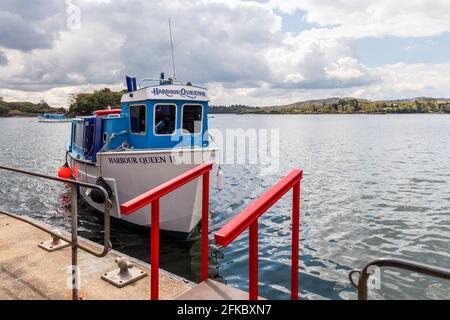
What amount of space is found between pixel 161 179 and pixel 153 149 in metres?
Result: 1.36

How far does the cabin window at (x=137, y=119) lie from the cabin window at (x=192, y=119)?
47.2 inches

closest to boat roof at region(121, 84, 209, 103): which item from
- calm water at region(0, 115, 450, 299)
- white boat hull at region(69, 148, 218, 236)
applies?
white boat hull at region(69, 148, 218, 236)

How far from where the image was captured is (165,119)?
10.8 meters

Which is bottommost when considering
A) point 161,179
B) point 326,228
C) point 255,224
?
point 326,228

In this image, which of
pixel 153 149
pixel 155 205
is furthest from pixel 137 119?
pixel 155 205

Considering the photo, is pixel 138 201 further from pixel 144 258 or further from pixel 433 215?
pixel 433 215

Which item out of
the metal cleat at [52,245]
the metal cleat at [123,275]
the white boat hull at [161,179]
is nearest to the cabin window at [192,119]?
the white boat hull at [161,179]

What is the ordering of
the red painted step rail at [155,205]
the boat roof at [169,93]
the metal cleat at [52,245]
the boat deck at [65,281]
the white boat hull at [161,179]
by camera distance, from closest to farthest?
the red painted step rail at [155,205], the boat deck at [65,281], the metal cleat at [52,245], the white boat hull at [161,179], the boat roof at [169,93]

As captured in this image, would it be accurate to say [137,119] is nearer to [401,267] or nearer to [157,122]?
[157,122]

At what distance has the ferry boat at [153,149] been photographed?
31.7ft

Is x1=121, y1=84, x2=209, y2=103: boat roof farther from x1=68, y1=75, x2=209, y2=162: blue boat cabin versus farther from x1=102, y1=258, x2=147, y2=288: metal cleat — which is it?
x1=102, y1=258, x2=147, y2=288: metal cleat

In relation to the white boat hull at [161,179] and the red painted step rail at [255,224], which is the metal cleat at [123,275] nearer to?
the red painted step rail at [255,224]

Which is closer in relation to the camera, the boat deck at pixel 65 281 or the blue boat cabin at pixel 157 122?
the boat deck at pixel 65 281

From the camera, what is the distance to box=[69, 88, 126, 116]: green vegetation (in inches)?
3044
